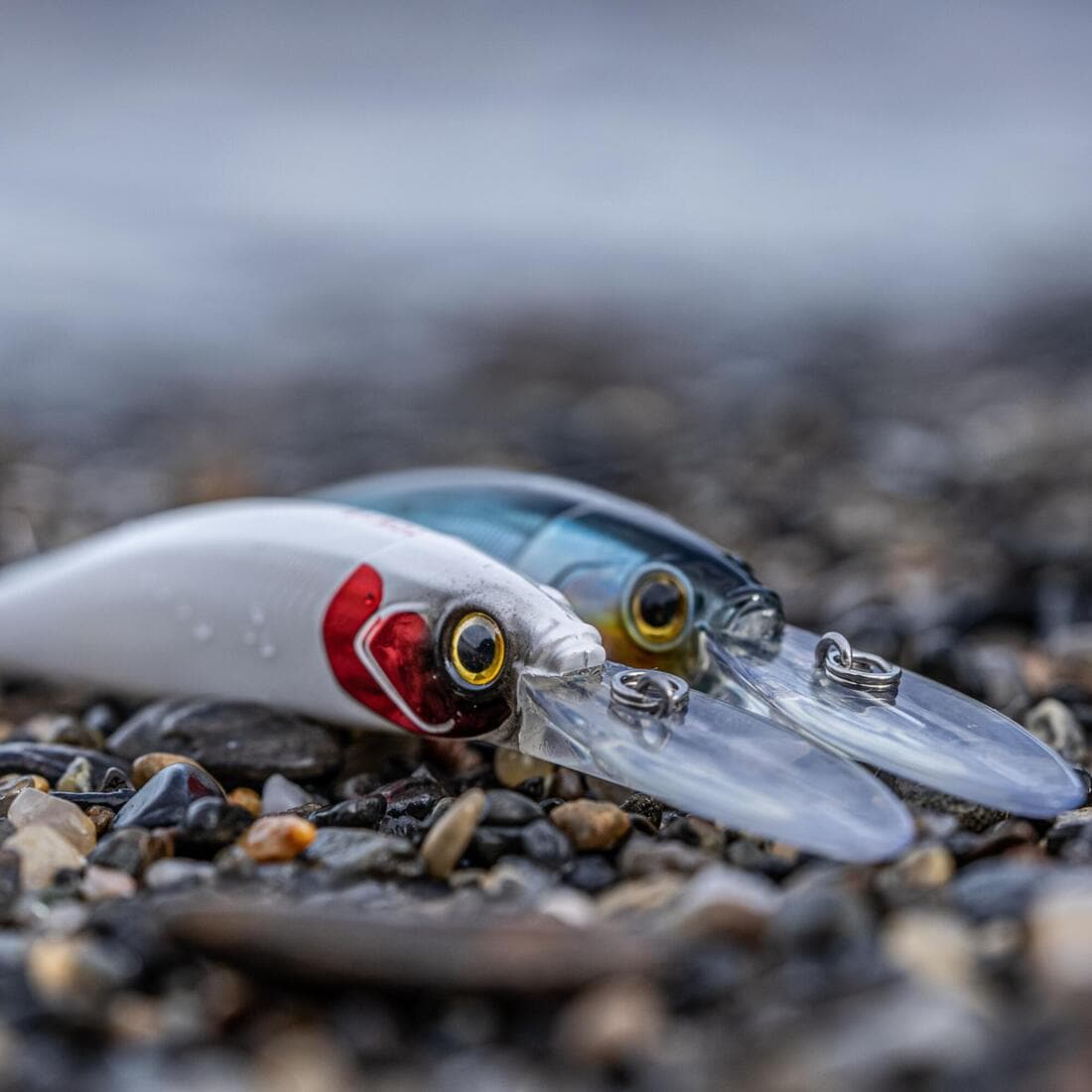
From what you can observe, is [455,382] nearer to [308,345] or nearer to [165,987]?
[308,345]

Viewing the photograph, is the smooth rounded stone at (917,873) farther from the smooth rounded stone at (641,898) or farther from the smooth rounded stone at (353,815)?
the smooth rounded stone at (353,815)

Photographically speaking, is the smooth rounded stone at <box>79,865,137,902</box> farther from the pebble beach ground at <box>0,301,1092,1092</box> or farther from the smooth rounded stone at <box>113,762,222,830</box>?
the smooth rounded stone at <box>113,762,222,830</box>

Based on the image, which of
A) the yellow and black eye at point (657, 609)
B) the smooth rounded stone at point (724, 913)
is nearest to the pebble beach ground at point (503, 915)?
the smooth rounded stone at point (724, 913)

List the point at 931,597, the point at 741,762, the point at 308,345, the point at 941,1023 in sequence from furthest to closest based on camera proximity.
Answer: the point at 308,345, the point at 931,597, the point at 741,762, the point at 941,1023

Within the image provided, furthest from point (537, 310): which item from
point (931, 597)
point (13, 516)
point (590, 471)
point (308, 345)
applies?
point (931, 597)

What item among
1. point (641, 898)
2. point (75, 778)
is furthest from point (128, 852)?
point (641, 898)
